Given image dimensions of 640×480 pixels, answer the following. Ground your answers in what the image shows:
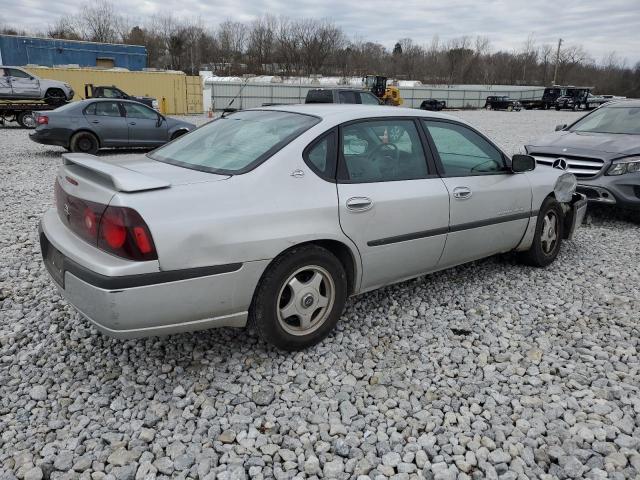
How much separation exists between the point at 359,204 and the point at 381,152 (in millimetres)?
537

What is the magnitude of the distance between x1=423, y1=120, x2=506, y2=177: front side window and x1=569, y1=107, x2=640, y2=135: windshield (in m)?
4.12

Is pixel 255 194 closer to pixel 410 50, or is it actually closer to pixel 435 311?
pixel 435 311

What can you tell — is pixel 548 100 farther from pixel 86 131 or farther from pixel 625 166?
pixel 625 166

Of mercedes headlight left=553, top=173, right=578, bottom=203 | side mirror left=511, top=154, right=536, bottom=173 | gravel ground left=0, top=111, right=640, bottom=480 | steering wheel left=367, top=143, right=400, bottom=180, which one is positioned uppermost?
steering wheel left=367, top=143, right=400, bottom=180

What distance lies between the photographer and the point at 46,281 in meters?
4.21

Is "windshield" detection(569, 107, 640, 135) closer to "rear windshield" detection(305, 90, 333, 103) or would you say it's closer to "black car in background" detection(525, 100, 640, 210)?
"black car in background" detection(525, 100, 640, 210)

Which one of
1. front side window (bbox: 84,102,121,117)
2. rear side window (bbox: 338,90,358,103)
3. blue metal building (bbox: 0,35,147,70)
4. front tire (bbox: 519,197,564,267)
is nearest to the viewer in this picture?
front tire (bbox: 519,197,564,267)

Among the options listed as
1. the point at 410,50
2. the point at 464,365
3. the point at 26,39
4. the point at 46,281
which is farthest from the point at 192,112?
the point at 410,50

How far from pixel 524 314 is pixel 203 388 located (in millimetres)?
2478

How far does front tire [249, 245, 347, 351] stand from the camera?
2.87 metres

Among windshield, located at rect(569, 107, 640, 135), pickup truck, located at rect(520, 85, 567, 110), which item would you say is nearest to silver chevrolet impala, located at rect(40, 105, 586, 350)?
windshield, located at rect(569, 107, 640, 135)

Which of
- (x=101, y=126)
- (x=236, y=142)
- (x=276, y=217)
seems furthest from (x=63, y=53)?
(x=276, y=217)

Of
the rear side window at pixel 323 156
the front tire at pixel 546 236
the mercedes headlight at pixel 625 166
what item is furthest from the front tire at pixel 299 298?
the mercedes headlight at pixel 625 166

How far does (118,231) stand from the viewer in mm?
2447
